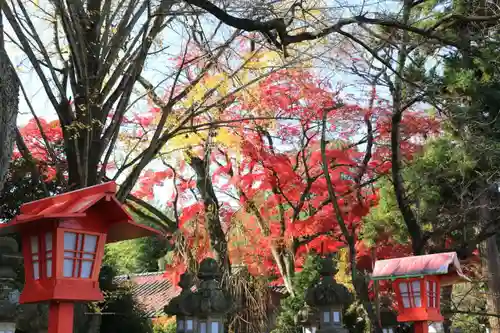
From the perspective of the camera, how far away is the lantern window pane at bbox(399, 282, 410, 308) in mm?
6844

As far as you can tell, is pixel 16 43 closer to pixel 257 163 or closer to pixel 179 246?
pixel 179 246

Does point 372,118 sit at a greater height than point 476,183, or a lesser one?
greater

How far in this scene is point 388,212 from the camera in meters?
10.5

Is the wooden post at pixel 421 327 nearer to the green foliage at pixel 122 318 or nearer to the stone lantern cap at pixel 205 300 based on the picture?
the stone lantern cap at pixel 205 300

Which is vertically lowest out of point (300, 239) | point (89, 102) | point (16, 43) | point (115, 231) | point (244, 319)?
point (244, 319)

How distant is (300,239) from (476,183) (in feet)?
12.8

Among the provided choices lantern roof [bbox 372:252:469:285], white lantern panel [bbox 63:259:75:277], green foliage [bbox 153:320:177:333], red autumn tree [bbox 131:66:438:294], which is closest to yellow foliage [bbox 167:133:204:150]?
red autumn tree [bbox 131:66:438:294]

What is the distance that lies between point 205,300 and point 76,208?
2.06m

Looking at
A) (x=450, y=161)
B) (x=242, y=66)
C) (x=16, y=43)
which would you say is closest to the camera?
(x=16, y=43)

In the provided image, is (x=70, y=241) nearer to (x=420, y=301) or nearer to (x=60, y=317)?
(x=60, y=317)

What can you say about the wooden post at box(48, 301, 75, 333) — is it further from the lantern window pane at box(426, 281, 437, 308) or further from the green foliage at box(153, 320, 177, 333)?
the green foliage at box(153, 320, 177, 333)

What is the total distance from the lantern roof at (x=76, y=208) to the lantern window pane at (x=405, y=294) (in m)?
4.00

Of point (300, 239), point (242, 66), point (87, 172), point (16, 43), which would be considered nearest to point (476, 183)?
point (300, 239)

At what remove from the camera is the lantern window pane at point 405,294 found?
6844 mm
